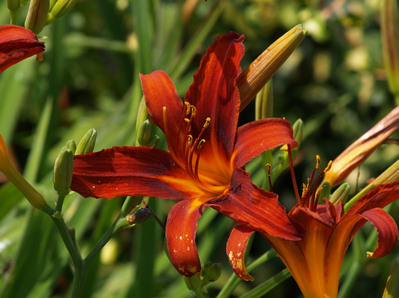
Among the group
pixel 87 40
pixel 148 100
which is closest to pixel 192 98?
pixel 148 100

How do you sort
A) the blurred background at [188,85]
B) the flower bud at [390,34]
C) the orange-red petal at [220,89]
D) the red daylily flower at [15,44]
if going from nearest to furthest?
1. the red daylily flower at [15,44]
2. the orange-red petal at [220,89]
3. the flower bud at [390,34]
4. the blurred background at [188,85]

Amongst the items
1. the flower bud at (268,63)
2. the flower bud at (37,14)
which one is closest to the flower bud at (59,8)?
the flower bud at (37,14)

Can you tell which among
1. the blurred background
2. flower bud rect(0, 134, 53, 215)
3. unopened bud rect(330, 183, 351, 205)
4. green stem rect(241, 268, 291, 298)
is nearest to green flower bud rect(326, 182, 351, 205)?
unopened bud rect(330, 183, 351, 205)

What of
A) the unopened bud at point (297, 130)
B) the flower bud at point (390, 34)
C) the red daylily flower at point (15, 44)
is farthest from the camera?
the flower bud at point (390, 34)

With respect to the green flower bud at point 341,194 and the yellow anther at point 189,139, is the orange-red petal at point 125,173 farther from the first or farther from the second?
the green flower bud at point 341,194

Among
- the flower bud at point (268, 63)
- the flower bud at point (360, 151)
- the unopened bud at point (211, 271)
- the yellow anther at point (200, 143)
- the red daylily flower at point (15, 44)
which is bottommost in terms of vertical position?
the unopened bud at point (211, 271)

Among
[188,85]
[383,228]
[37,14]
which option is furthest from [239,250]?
[188,85]
